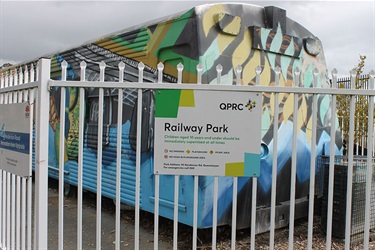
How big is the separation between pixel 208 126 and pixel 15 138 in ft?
5.80

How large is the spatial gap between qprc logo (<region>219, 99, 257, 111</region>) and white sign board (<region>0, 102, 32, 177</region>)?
1588mm

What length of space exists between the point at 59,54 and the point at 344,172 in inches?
206

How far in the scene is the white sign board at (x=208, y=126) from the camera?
2717mm

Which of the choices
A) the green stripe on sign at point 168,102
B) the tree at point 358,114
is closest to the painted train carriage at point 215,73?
the green stripe on sign at point 168,102

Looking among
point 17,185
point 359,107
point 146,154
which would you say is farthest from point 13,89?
point 359,107

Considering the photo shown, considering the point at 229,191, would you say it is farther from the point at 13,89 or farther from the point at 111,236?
the point at 13,89

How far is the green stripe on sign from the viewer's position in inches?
107

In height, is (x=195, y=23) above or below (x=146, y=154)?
above

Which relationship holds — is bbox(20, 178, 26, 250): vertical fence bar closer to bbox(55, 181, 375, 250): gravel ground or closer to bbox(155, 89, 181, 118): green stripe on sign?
bbox(155, 89, 181, 118): green stripe on sign

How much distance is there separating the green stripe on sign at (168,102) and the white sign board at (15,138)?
3.66ft

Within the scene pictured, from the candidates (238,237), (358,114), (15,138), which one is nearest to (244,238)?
(238,237)

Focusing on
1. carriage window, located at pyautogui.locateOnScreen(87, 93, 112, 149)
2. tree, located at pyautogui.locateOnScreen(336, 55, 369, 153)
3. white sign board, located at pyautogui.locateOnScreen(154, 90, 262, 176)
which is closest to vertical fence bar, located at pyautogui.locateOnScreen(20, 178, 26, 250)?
white sign board, located at pyautogui.locateOnScreen(154, 90, 262, 176)

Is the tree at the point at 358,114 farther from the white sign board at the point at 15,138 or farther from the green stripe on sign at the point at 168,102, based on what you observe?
the white sign board at the point at 15,138

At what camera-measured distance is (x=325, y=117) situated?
525 cm
